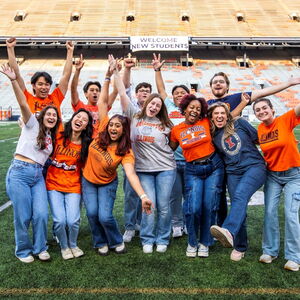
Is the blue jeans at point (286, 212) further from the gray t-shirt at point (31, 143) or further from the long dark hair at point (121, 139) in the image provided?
the gray t-shirt at point (31, 143)

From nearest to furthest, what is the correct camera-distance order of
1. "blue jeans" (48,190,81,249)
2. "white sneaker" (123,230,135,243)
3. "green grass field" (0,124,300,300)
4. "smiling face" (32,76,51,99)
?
"green grass field" (0,124,300,300) < "blue jeans" (48,190,81,249) < "smiling face" (32,76,51,99) < "white sneaker" (123,230,135,243)

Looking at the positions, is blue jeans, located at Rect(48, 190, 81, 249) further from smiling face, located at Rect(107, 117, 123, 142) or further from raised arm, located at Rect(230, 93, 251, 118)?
raised arm, located at Rect(230, 93, 251, 118)

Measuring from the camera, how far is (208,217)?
3805 millimetres

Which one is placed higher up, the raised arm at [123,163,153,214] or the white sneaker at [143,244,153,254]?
the raised arm at [123,163,153,214]

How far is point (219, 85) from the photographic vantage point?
406 centimetres

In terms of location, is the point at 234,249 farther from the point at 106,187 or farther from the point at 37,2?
the point at 37,2

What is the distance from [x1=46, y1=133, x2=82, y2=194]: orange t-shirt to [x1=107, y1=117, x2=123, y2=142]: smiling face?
0.43m

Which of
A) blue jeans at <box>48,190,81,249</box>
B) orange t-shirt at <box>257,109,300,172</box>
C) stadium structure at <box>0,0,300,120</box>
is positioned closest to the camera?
orange t-shirt at <box>257,109,300,172</box>

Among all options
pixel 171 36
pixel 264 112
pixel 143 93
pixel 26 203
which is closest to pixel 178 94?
pixel 143 93

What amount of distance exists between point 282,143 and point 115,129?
1.67 meters

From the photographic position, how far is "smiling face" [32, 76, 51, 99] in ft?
13.5

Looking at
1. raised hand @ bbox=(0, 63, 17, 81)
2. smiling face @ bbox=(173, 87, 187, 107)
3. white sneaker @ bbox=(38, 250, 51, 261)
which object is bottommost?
white sneaker @ bbox=(38, 250, 51, 261)

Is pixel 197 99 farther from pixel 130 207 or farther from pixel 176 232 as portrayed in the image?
pixel 176 232

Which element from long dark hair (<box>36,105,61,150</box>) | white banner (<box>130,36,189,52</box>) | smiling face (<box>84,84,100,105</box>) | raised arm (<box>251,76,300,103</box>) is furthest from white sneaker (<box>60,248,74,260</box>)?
white banner (<box>130,36,189,52</box>)
